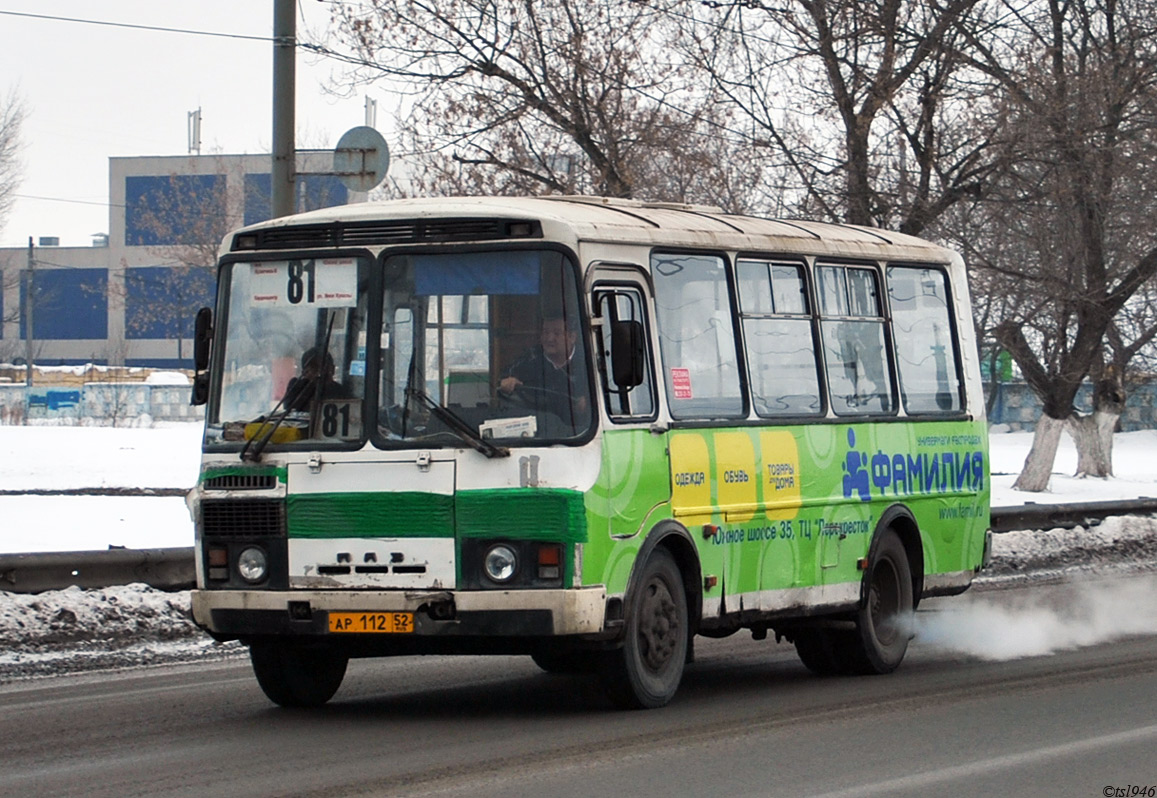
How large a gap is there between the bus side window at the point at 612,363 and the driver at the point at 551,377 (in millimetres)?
162

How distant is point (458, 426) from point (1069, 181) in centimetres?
1797

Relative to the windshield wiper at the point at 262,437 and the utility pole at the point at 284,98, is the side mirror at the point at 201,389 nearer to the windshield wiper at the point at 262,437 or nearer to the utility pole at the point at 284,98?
the windshield wiper at the point at 262,437

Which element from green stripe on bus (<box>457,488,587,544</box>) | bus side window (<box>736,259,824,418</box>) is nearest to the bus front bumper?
green stripe on bus (<box>457,488,587,544</box>)

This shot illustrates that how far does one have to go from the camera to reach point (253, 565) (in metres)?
9.29

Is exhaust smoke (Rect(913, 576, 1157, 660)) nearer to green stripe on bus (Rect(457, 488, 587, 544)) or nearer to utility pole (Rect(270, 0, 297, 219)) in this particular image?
green stripe on bus (Rect(457, 488, 587, 544))

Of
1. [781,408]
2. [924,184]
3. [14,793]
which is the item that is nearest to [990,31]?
[924,184]

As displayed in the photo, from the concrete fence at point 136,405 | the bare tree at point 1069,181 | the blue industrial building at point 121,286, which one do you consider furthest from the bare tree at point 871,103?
the blue industrial building at point 121,286

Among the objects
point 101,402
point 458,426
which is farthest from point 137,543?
point 101,402

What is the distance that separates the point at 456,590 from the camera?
29.3 ft

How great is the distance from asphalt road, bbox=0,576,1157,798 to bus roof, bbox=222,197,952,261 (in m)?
2.39

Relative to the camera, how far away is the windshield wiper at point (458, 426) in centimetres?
895

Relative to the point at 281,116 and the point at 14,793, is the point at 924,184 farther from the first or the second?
the point at 14,793

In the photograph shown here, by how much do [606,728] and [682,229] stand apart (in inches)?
111

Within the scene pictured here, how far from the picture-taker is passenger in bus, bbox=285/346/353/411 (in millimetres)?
9344
